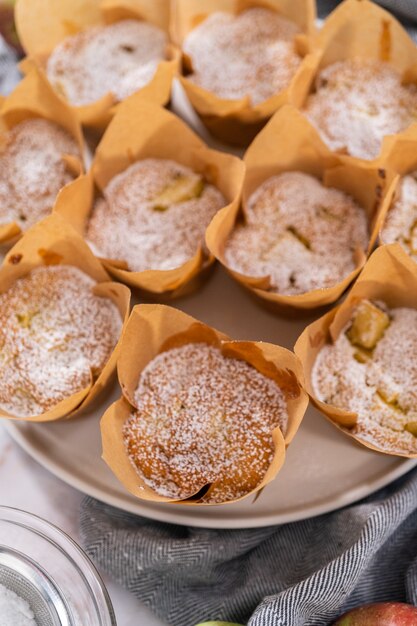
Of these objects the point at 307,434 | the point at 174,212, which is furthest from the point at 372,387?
the point at 174,212

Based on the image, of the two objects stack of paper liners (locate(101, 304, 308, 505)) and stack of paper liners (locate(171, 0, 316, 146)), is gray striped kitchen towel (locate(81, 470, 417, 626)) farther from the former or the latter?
stack of paper liners (locate(171, 0, 316, 146))

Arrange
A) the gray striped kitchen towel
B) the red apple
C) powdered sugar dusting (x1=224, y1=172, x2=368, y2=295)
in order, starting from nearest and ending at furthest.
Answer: the red apple → the gray striped kitchen towel → powdered sugar dusting (x1=224, y1=172, x2=368, y2=295)

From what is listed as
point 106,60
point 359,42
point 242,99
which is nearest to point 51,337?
point 242,99

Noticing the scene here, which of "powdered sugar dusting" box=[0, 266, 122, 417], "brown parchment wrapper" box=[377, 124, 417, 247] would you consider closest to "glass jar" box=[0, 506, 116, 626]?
"powdered sugar dusting" box=[0, 266, 122, 417]

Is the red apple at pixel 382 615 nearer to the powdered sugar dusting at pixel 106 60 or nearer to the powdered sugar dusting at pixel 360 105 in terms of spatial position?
the powdered sugar dusting at pixel 360 105

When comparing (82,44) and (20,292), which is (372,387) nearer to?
(20,292)

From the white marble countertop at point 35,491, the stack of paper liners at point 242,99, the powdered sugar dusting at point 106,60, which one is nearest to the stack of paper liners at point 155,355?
the white marble countertop at point 35,491

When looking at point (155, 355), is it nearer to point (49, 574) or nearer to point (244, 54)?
point (49, 574)
